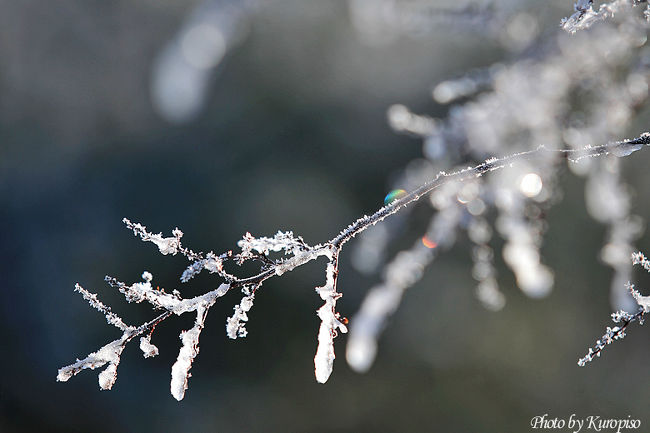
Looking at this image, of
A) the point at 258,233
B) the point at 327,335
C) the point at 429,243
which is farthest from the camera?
the point at 258,233

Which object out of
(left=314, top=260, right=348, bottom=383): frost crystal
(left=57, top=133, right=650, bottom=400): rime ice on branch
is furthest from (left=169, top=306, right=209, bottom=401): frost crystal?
(left=314, top=260, right=348, bottom=383): frost crystal

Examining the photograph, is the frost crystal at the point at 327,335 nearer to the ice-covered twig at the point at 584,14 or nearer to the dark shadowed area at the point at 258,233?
the ice-covered twig at the point at 584,14

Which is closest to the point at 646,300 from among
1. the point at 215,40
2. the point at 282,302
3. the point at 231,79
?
the point at 215,40

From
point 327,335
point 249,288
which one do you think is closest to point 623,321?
point 327,335

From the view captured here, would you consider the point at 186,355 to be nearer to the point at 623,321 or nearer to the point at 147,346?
the point at 147,346

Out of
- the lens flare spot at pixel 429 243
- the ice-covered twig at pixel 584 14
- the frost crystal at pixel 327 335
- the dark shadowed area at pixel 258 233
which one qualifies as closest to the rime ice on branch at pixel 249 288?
the frost crystal at pixel 327 335

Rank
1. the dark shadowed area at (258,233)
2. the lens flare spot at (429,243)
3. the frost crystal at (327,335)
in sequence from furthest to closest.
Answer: the dark shadowed area at (258,233) < the lens flare spot at (429,243) < the frost crystal at (327,335)

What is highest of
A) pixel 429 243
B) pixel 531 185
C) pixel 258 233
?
pixel 258 233

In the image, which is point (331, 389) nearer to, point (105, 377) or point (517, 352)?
point (517, 352)
